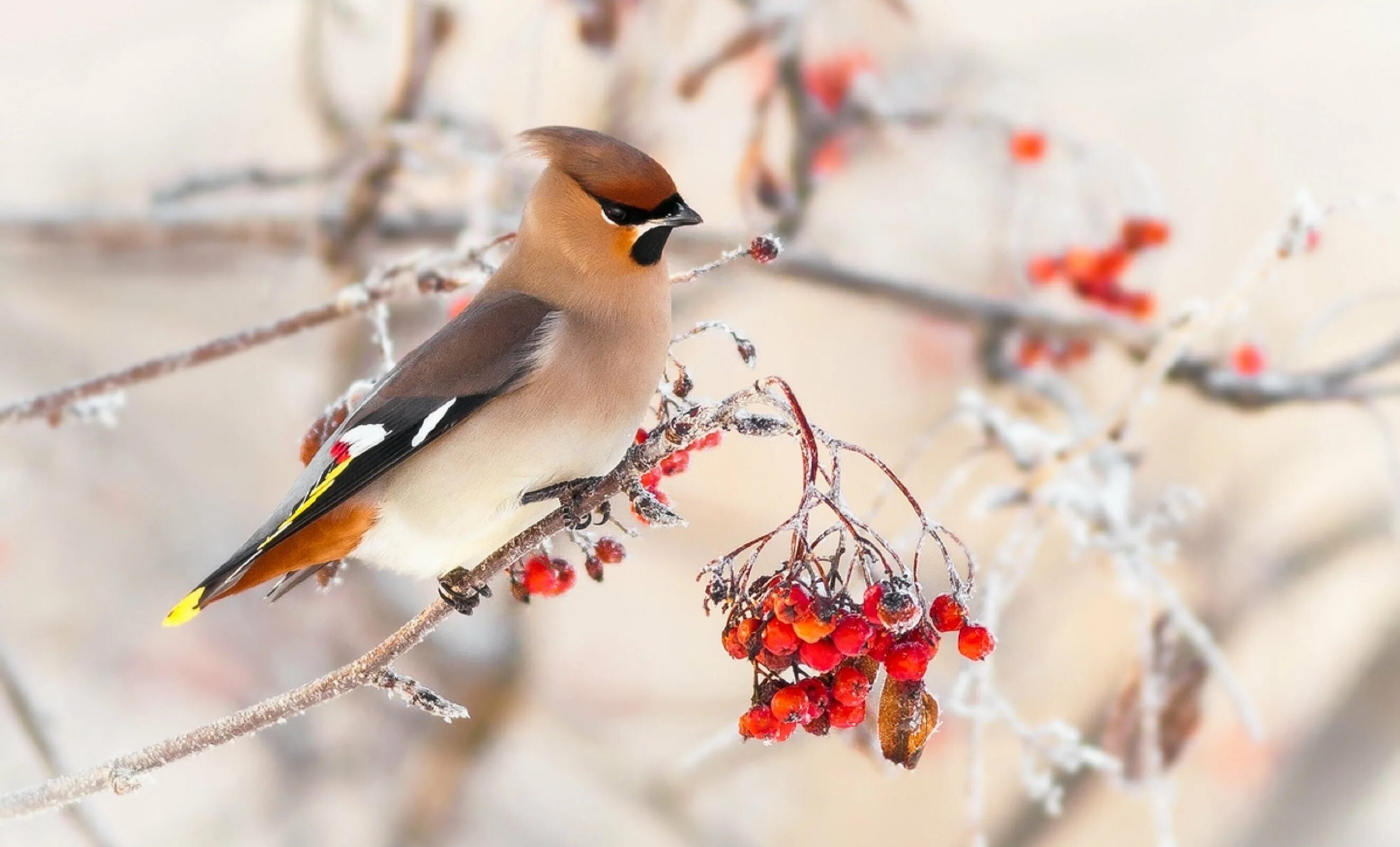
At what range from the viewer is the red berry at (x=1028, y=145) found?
11.4 ft

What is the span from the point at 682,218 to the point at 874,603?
2.29 ft

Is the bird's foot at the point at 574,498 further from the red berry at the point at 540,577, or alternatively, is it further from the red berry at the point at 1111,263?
the red berry at the point at 1111,263

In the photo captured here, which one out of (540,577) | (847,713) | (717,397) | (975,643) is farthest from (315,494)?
(717,397)

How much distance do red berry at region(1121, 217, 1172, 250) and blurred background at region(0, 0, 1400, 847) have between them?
0.11 metres

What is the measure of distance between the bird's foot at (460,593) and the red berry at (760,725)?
1.45ft

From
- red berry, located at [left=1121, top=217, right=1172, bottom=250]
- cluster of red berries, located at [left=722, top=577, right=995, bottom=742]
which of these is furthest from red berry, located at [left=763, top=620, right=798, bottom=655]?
red berry, located at [left=1121, top=217, right=1172, bottom=250]

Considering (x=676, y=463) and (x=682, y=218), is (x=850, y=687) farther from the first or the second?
(x=682, y=218)

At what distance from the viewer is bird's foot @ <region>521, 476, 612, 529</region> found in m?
1.68

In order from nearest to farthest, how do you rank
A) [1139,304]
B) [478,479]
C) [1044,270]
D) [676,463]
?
[676,463] < [478,479] < [1139,304] < [1044,270]

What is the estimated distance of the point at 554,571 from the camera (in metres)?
1.81

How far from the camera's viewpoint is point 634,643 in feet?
17.5

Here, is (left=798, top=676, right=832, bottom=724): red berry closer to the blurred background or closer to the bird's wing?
the bird's wing

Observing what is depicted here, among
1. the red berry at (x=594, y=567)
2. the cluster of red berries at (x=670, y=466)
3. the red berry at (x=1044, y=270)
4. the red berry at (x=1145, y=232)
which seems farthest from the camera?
the red berry at (x=1044, y=270)

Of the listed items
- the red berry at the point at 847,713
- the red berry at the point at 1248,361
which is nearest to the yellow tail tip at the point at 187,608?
the red berry at the point at 847,713
